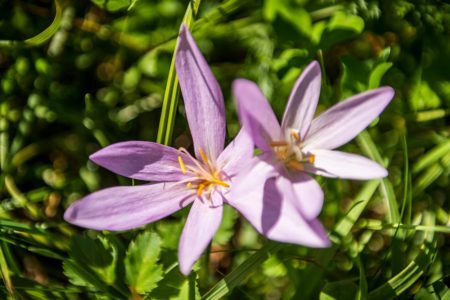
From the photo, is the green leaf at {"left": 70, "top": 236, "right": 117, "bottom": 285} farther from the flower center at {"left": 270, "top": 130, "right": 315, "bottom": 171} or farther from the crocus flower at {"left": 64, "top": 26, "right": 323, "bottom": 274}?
the flower center at {"left": 270, "top": 130, "right": 315, "bottom": 171}

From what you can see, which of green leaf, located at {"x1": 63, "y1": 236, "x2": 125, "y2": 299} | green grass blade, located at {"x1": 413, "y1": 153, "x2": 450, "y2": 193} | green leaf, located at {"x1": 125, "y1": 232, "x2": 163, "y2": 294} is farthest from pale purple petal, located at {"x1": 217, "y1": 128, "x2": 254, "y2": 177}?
green grass blade, located at {"x1": 413, "y1": 153, "x2": 450, "y2": 193}

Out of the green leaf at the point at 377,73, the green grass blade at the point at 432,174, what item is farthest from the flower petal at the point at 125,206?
the green grass blade at the point at 432,174

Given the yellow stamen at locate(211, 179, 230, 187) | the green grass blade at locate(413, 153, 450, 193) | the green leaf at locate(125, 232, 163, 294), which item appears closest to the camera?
the yellow stamen at locate(211, 179, 230, 187)

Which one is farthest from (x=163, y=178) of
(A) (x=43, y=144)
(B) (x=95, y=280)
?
(A) (x=43, y=144)

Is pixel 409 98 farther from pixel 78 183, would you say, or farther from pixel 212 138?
pixel 78 183

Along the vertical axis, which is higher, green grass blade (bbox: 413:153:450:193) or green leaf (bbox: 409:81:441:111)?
green leaf (bbox: 409:81:441:111)

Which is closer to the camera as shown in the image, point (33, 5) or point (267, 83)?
point (267, 83)

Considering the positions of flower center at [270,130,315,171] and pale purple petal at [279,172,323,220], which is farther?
flower center at [270,130,315,171]
